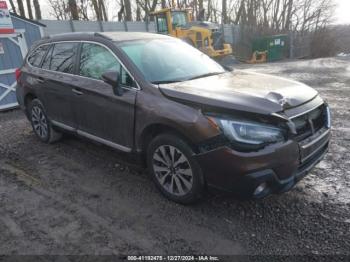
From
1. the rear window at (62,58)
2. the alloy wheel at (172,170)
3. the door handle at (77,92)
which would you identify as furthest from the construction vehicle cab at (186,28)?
the alloy wheel at (172,170)

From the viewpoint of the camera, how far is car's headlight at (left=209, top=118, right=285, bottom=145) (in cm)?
275

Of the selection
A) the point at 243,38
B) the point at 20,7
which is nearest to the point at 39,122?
the point at 20,7

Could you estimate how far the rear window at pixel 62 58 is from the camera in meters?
4.40

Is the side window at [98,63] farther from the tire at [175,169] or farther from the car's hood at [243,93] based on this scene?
the tire at [175,169]

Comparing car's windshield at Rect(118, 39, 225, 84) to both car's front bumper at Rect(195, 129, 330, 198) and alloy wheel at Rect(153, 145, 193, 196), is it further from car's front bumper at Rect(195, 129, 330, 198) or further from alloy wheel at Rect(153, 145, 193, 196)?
car's front bumper at Rect(195, 129, 330, 198)

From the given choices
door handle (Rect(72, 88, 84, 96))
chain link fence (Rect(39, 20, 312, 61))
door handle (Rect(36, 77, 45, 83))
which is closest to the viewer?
door handle (Rect(72, 88, 84, 96))

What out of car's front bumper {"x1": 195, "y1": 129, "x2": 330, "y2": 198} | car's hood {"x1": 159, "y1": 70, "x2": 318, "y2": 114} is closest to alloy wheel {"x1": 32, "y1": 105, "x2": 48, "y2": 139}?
car's hood {"x1": 159, "y1": 70, "x2": 318, "y2": 114}

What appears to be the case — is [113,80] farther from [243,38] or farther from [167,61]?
[243,38]

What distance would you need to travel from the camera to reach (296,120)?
290 cm

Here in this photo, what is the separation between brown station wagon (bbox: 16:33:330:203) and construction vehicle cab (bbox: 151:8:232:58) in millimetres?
14873

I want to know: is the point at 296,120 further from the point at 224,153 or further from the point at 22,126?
the point at 22,126

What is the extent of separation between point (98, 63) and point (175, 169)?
1.78 m

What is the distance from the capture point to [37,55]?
528 cm

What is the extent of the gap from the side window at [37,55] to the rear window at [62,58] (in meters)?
0.20
